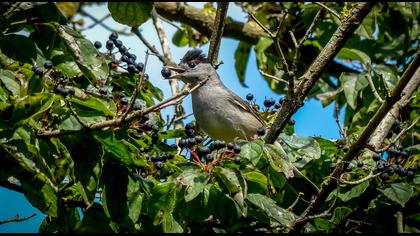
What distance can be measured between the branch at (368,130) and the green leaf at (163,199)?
1001 mm

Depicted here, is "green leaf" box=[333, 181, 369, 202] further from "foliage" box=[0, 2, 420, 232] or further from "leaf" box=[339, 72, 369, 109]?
"leaf" box=[339, 72, 369, 109]

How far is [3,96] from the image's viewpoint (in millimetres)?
2629

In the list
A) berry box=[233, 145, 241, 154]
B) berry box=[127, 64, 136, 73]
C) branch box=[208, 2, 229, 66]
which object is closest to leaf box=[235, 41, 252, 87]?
branch box=[208, 2, 229, 66]

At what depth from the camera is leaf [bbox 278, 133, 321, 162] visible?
392cm

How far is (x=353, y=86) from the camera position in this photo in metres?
5.32

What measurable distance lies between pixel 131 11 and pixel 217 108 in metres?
3.02

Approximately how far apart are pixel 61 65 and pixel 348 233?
1867mm

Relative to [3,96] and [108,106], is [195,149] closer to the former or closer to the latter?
[108,106]

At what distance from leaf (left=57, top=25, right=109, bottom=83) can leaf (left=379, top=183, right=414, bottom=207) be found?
1785 millimetres

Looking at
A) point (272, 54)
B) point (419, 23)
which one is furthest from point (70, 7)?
point (419, 23)

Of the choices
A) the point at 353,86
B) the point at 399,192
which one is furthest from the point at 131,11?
the point at 353,86

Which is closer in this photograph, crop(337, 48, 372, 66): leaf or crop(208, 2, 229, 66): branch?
crop(208, 2, 229, 66): branch

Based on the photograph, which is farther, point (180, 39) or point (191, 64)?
point (180, 39)

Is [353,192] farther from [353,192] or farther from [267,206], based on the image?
[267,206]
